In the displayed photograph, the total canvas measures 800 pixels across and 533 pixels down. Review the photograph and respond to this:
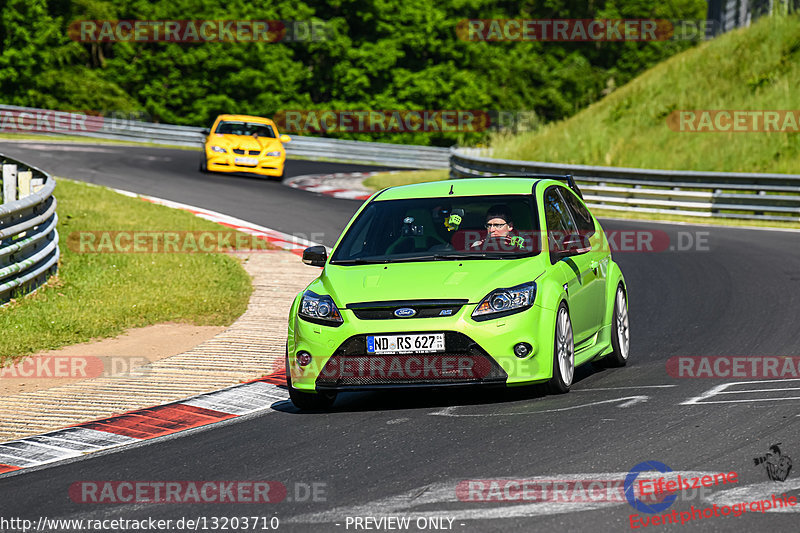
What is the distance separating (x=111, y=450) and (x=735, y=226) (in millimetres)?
18823

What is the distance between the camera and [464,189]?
9641 millimetres

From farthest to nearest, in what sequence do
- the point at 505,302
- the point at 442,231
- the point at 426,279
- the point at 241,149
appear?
the point at 241,149 → the point at 442,231 → the point at 426,279 → the point at 505,302

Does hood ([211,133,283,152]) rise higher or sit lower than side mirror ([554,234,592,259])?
lower

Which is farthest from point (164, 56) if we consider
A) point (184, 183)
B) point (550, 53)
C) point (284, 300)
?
point (284, 300)

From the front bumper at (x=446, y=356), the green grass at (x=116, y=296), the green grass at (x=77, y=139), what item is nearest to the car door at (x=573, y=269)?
the front bumper at (x=446, y=356)

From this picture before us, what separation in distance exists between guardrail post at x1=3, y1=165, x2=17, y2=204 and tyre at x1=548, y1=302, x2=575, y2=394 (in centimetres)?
1135

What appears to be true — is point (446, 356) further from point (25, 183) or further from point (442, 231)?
point (25, 183)

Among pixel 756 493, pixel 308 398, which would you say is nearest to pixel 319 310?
pixel 308 398

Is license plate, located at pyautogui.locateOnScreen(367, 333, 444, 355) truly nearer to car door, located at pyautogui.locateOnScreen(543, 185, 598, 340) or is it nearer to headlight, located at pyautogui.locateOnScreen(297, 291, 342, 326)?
headlight, located at pyautogui.locateOnScreen(297, 291, 342, 326)

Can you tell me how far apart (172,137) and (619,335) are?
3866cm

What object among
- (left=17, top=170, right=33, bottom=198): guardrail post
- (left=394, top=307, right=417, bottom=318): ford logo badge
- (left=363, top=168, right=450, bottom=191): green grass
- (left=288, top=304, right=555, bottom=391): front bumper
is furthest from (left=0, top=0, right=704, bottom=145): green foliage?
(left=394, top=307, right=417, bottom=318): ford logo badge

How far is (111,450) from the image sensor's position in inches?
299

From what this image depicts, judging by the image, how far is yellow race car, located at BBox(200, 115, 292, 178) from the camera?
30.9 metres

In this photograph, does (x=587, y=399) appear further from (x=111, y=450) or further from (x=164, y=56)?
(x=164, y=56)
